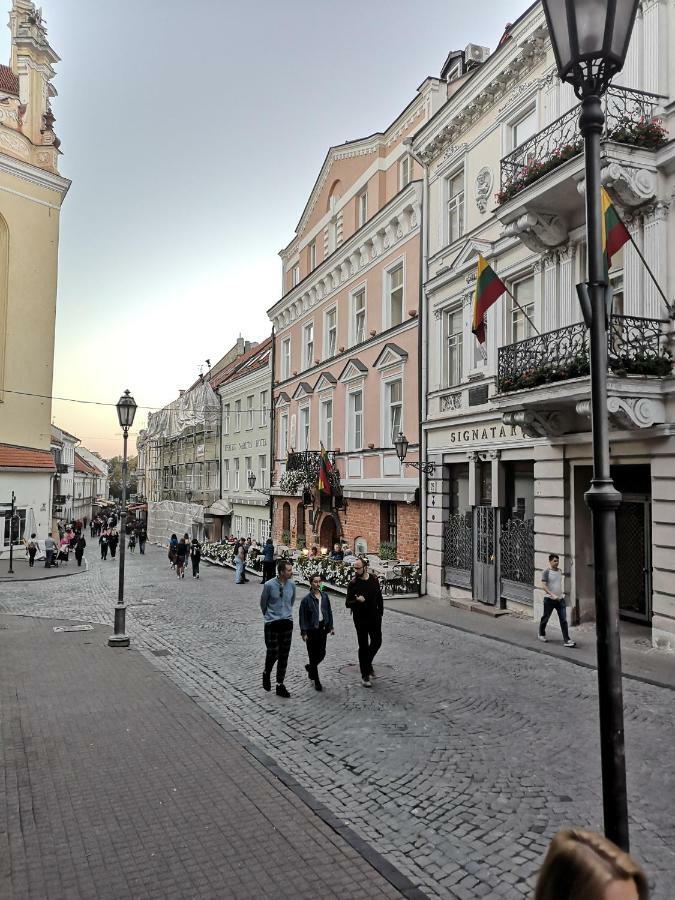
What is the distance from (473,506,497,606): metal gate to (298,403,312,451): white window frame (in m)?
13.8

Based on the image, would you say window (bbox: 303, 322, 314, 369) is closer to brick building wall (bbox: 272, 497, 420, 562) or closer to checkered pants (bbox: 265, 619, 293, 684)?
brick building wall (bbox: 272, 497, 420, 562)

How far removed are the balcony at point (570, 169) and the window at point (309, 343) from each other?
656 inches

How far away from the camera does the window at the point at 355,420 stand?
25156 mm

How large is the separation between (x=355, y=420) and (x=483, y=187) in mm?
10545

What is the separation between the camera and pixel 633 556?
13906 mm

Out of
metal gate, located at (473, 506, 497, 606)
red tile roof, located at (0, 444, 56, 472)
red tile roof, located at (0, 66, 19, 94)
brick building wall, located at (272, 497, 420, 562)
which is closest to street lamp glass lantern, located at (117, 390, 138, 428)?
metal gate, located at (473, 506, 497, 606)

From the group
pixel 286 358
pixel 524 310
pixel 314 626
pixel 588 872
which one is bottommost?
pixel 314 626

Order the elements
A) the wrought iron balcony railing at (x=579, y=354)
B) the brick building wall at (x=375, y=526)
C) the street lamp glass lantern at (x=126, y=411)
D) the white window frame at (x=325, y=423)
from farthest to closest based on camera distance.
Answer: the white window frame at (x=325, y=423), the brick building wall at (x=375, y=526), the street lamp glass lantern at (x=126, y=411), the wrought iron balcony railing at (x=579, y=354)

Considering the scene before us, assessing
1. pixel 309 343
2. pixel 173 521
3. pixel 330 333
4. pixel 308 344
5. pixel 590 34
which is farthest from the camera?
pixel 173 521

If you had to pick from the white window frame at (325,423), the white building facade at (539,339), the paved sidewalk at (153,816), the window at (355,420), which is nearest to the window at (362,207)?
the white building facade at (539,339)

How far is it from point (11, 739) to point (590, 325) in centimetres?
736

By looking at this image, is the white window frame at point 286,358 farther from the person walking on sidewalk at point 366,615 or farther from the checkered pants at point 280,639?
the checkered pants at point 280,639

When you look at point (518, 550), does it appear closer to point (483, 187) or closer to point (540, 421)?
point (540, 421)

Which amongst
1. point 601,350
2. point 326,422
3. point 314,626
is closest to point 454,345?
point 326,422
